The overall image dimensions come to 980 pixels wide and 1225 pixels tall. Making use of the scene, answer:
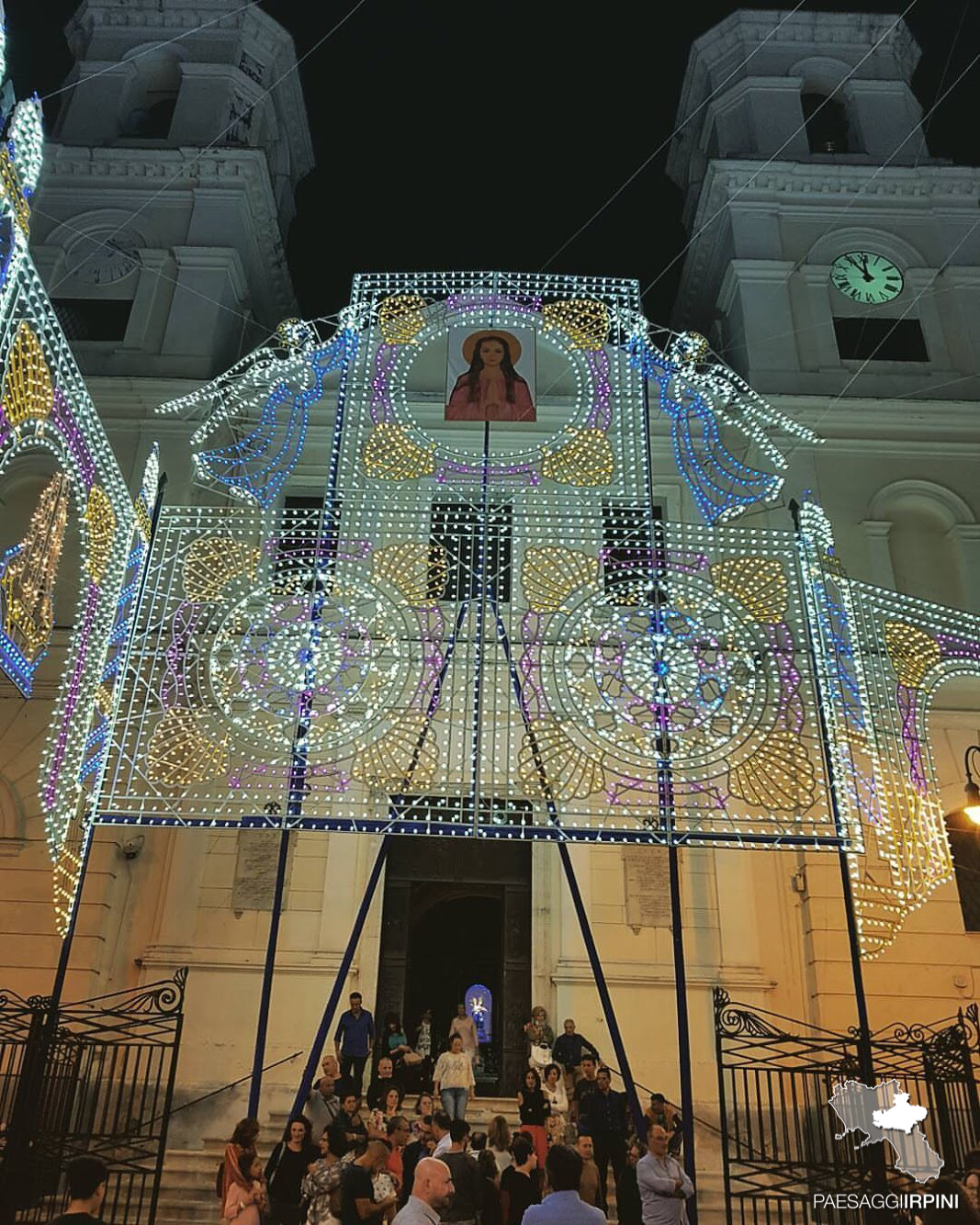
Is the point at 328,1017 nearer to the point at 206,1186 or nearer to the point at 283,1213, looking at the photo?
the point at 283,1213

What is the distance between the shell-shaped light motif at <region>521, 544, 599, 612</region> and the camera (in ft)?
34.7

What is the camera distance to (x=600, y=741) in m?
9.88

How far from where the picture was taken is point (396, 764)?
9.84 meters

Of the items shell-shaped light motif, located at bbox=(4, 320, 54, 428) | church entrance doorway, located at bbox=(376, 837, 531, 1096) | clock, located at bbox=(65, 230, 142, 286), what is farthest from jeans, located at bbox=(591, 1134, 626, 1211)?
clock, located at bbox=(65, 230, 142, 286)

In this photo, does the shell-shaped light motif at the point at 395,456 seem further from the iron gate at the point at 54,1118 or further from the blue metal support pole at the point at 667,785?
the iron gate at the point at 54,1118

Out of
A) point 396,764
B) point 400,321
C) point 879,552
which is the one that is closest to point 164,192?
point 400,321

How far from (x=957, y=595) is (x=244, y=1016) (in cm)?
1122

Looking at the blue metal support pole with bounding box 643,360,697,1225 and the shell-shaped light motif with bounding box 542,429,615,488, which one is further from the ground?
the shell-shaped light motif with bounding box 542,429,615,488

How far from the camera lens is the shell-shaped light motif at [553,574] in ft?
34.7

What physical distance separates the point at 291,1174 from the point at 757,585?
6950 millimetres

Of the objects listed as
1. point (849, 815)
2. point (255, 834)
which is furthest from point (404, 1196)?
point (255, 834)

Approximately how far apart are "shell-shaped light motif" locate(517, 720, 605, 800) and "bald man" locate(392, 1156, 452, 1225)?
15.1 ft

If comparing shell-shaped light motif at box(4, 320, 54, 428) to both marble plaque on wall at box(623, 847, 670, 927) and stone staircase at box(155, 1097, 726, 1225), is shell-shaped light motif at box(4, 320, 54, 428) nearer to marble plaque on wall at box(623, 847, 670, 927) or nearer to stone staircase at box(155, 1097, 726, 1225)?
stone staircase at box(155, 1097, 726, 1225)

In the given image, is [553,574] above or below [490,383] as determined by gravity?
below
